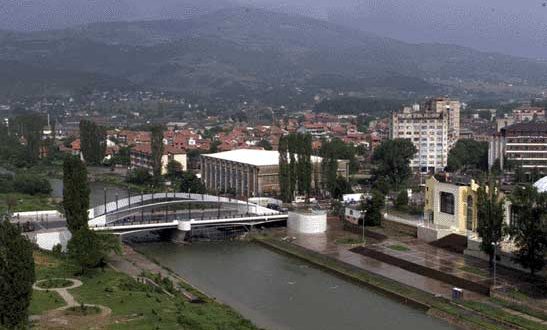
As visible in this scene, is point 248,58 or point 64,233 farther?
point 248,58

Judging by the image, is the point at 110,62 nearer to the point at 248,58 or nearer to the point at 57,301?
the point at 248,58

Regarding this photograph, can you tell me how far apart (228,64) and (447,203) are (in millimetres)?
128032

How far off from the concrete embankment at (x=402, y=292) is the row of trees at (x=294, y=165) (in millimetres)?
5331

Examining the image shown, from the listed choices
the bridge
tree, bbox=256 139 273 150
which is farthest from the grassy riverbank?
tree, bbox=256 139 273 150

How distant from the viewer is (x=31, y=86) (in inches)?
4444

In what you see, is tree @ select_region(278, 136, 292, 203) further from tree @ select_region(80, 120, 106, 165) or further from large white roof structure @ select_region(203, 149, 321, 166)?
tree @ select_region(80, 120, 106, 165)

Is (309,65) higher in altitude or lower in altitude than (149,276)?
higher

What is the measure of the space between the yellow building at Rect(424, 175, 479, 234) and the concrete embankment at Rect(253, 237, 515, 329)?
11.6 feet

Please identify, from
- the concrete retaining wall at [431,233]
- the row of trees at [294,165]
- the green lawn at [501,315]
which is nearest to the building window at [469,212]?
the concrete retaining wall at [431,233]

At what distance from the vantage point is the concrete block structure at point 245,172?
27.1m

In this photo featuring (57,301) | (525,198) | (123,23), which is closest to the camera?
(57,301)

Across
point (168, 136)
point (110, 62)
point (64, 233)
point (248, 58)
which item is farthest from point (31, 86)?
point (64, 233)

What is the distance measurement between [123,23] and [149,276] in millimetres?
186768

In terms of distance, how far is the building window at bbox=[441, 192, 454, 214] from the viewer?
63.5 ft
